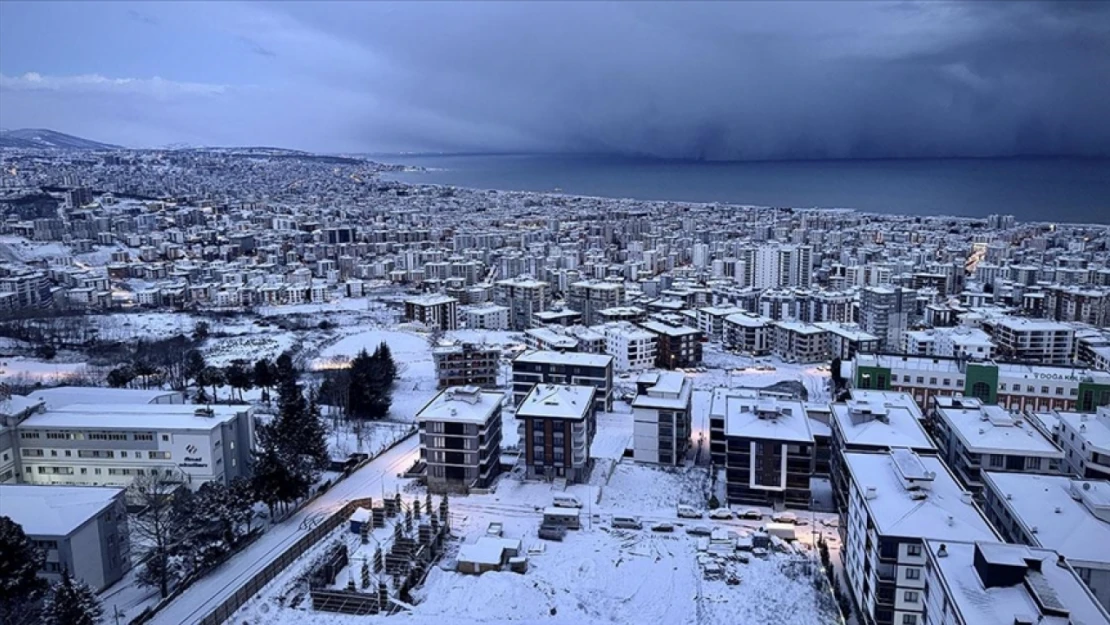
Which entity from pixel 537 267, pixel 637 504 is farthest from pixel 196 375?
pixel 537 267

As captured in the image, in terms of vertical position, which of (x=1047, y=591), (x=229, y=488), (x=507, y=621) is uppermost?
(x=1047, y=591)

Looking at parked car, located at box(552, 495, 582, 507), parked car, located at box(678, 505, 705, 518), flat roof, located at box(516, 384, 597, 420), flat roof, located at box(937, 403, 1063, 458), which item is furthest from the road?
flat roof, located at box(937, 403, 1063, 458)

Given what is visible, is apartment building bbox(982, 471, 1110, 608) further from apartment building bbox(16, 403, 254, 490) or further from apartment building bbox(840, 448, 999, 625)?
apartment building bbox(16, 403, 254, 490)

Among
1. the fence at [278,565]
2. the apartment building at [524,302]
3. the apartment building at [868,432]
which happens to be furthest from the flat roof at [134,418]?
the apartment building at [524,302]

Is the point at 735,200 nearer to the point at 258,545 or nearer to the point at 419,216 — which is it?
the point at 419,216

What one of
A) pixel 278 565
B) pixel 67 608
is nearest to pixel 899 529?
pixel 278 565

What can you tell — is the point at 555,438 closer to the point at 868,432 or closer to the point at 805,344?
the point at 868,432
